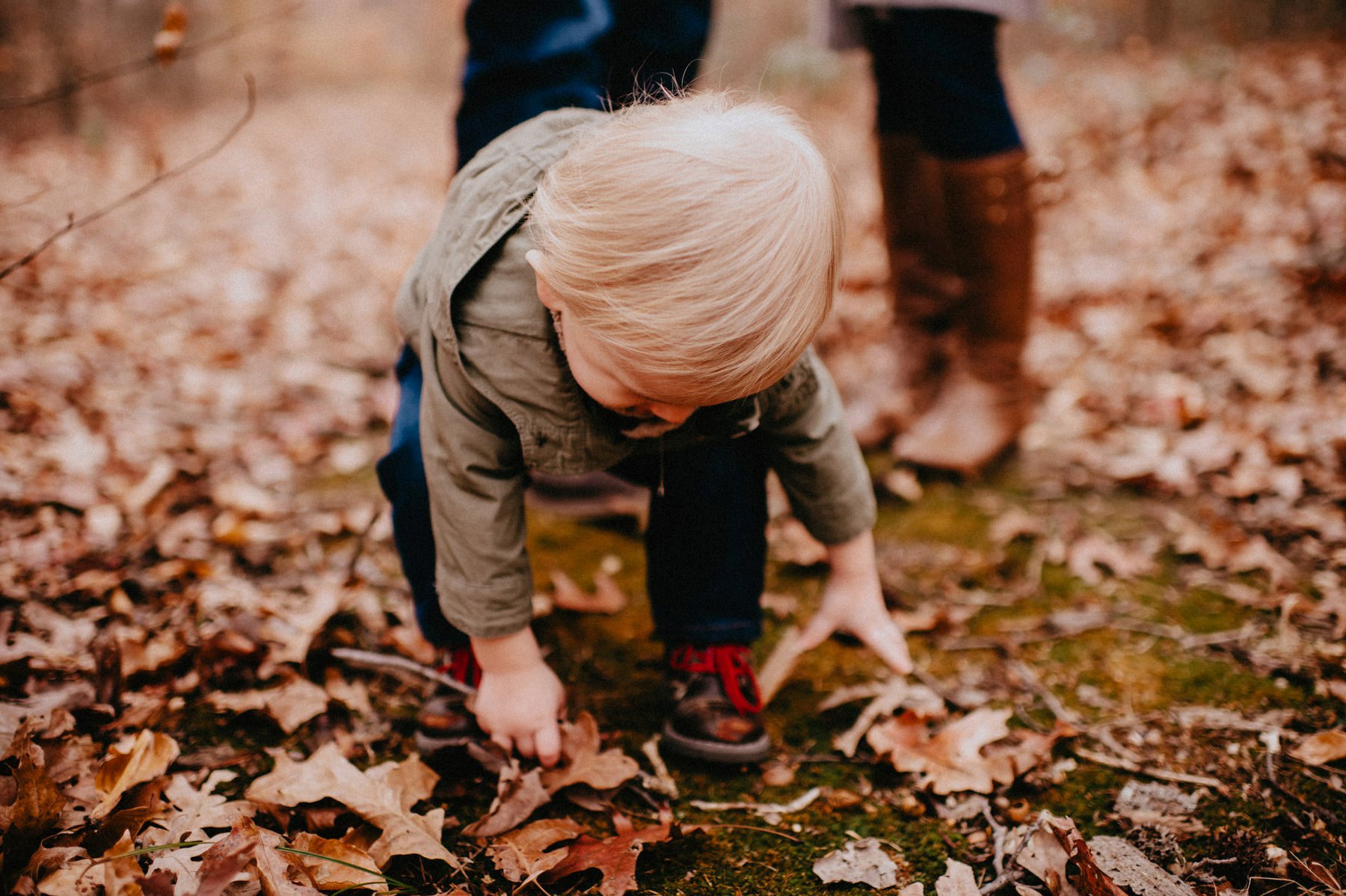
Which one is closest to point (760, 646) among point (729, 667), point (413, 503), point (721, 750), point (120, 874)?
point (729, 667)

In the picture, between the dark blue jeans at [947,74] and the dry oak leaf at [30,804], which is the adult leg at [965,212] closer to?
the dark blue jeans at [947,74]

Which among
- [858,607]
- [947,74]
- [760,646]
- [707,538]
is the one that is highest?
[947,74]

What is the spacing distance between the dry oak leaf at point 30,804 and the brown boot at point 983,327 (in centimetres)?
201

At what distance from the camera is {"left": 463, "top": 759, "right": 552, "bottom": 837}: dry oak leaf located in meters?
1.28

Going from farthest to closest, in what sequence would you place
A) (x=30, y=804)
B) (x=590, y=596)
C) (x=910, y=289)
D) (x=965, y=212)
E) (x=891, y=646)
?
(x=910, y=289) → (x=965, y=212) → (x=590, y=596) → (x=891, y=646) → (x=30, y=804)

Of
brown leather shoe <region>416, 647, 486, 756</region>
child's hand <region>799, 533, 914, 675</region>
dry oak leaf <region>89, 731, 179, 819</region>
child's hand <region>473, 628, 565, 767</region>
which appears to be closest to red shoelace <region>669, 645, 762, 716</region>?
child's hand <region>799, 533, 914, 675</region>

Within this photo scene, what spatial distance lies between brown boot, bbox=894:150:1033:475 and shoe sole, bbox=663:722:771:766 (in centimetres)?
117

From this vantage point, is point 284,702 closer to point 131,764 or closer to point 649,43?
point 131,764

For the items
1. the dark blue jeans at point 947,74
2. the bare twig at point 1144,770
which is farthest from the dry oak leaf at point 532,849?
the dark blue jeans at point 947,74

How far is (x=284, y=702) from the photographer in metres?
1.50

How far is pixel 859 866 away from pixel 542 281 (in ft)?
3.21

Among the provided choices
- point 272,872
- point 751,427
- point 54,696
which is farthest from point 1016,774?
point 54,696

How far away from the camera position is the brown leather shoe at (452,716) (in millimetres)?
1425

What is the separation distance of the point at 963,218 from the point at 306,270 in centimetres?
335
